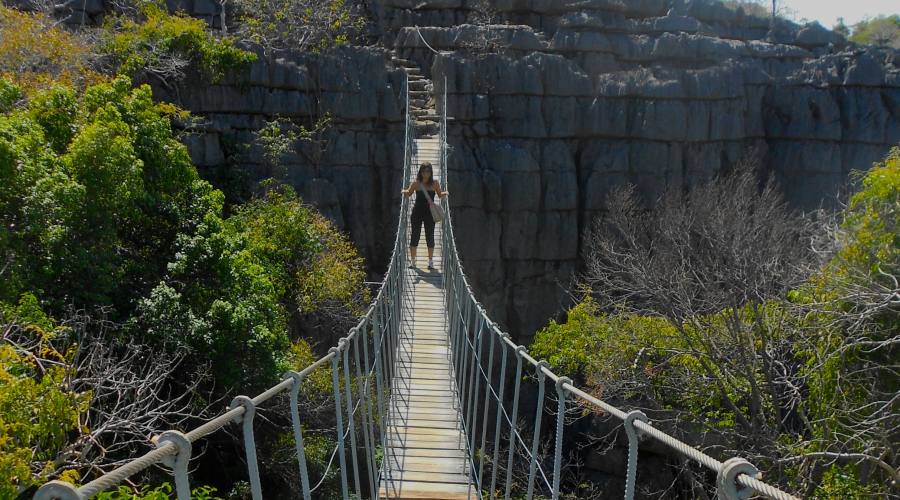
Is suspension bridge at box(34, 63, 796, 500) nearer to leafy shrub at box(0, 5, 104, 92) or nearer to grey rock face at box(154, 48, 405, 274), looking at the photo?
grey rock face at box(154, 48, 405, 274)

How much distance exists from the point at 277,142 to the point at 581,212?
5608 mm

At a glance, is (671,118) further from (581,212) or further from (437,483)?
(437,483)

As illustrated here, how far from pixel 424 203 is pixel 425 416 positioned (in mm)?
2960

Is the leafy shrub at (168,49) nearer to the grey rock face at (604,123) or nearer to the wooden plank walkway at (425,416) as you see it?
the grey rock face at (604,123)

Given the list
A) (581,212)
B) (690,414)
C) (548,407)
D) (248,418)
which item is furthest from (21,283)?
(581,212)

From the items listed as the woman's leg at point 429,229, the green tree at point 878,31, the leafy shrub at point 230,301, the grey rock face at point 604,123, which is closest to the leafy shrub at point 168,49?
the grey rock face at point 604,123

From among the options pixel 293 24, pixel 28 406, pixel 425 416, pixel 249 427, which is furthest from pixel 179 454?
pixel 293 24

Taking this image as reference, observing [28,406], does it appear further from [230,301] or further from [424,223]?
[424,223]

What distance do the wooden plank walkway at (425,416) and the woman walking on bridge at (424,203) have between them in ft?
1.75

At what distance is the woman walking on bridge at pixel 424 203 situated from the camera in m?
6.89

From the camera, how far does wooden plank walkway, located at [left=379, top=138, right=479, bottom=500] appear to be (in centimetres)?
379

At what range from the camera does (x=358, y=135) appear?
41.7 ft

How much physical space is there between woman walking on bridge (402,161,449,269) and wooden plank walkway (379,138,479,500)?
53 cm

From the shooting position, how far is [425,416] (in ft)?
15.0
